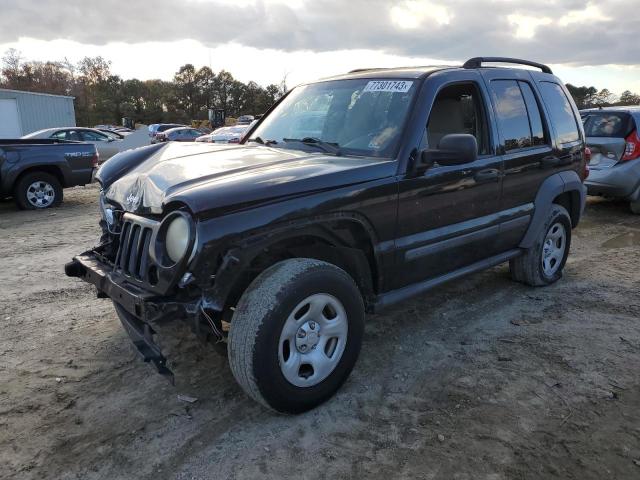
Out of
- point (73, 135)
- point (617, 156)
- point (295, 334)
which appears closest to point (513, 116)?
point (295, 334)

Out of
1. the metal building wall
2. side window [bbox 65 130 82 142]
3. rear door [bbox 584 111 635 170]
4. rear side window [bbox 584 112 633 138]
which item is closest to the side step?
rear door [bbox 584 111 635 170]

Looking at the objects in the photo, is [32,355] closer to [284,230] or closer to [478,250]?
[284,230]

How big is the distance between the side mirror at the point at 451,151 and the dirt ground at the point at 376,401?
138 cm

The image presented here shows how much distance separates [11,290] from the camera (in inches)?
197

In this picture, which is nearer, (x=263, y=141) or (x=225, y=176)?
(x=225, y=176)

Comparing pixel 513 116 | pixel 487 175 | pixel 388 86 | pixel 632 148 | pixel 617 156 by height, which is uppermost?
pixel 388 86

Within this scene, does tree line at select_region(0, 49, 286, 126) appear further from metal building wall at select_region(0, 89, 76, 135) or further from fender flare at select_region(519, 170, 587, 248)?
fender flare at select_region(519, 170, 587, 248)

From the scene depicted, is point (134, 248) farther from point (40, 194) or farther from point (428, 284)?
point (40, 194)

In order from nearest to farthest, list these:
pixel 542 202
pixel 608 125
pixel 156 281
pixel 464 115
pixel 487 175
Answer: pixel 156 281, pixel 487 175, pixel 464 115, pixel 542 202, pixel 608 125

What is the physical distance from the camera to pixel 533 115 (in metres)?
4.55

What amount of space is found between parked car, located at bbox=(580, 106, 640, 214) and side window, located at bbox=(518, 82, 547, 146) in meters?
4.49

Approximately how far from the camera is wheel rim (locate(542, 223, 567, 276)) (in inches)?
196

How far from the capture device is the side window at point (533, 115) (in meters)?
4.51

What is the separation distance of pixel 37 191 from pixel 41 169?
1.35 ft
